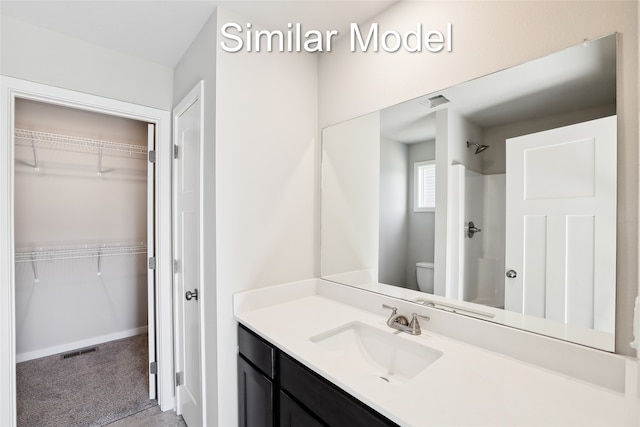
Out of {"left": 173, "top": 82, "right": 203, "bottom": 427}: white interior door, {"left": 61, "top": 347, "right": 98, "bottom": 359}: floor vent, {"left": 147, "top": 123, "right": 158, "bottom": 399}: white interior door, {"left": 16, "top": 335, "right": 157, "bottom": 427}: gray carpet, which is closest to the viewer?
{"left": 173, "top": 82, "right": 203, "bottom": 427}: white interior door

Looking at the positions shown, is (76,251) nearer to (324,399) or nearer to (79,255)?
(79,255)

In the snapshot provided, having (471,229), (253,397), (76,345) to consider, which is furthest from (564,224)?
(76,345)

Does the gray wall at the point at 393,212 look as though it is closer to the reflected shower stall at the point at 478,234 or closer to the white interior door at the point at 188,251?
the reflected shower stall at the point at 478,234

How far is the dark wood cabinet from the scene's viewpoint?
2.86 feet

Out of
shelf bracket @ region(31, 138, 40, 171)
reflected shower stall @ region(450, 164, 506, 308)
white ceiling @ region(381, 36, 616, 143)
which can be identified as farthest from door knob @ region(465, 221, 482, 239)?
shelf bracket @ region(31, 138, 40, 171)

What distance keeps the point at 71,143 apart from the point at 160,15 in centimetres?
206

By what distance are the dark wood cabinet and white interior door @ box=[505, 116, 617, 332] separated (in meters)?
0.70

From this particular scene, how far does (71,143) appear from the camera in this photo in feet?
9.01

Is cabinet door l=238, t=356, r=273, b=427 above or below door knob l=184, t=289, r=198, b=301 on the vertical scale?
below

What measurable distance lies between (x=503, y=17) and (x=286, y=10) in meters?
1.00

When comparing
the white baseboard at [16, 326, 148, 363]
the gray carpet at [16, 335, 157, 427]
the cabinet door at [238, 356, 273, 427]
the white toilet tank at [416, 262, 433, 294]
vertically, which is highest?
the white toilet tank at [416, 262, 433, 294]

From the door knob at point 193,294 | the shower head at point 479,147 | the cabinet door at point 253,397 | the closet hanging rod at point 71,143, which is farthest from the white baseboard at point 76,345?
the shower head at point 479,147

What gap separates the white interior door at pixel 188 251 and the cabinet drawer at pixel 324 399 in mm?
751

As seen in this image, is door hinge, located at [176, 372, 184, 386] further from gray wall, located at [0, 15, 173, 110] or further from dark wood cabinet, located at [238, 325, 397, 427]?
gray wall, located at [0, 15, 173, 110]
